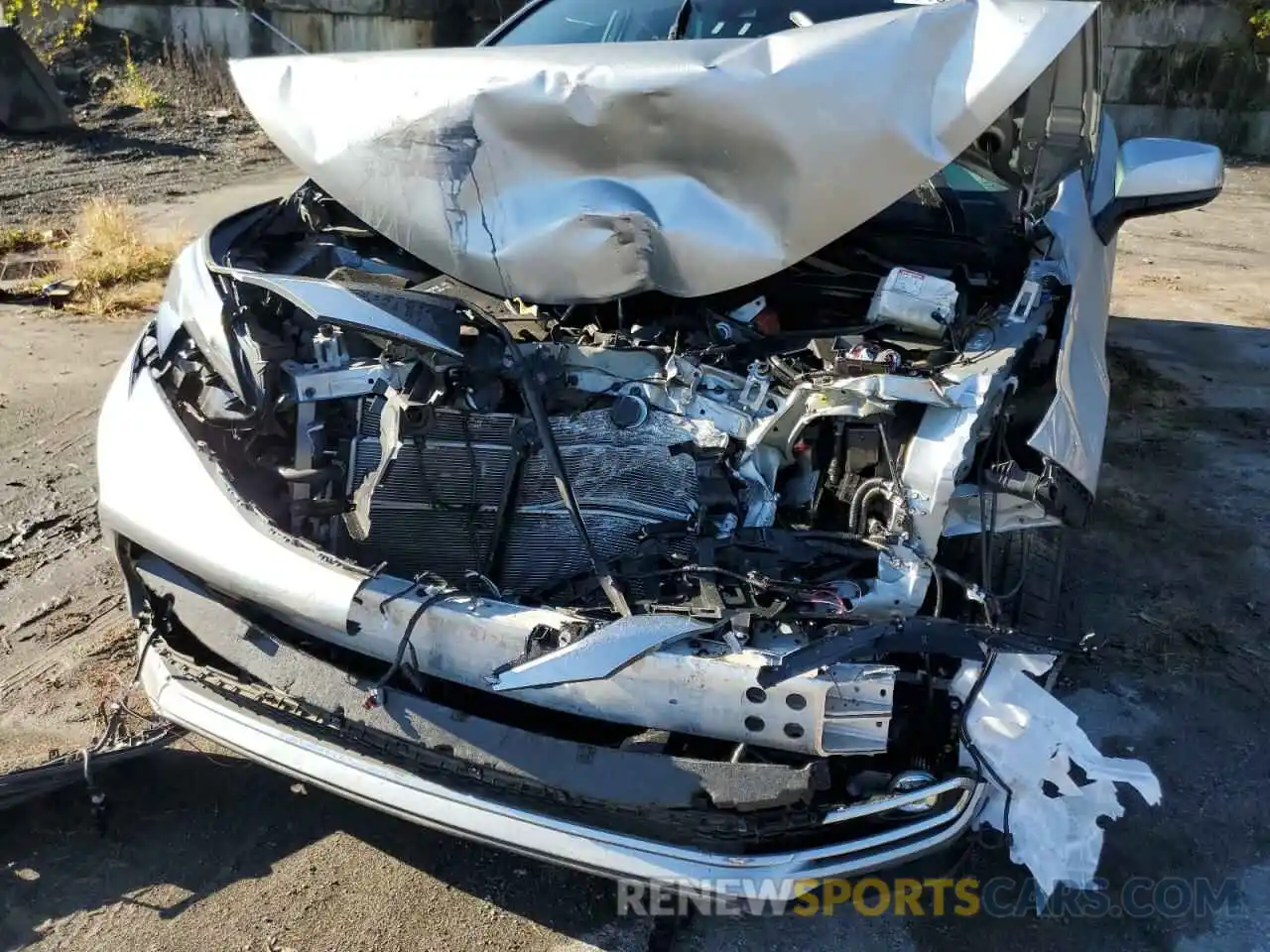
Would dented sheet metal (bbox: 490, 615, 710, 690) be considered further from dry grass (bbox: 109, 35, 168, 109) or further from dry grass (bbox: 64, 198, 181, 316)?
dry grass (bbox: 109, 35, 168, 109)

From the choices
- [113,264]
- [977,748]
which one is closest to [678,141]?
[977,748]

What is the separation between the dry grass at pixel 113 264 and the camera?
555cm

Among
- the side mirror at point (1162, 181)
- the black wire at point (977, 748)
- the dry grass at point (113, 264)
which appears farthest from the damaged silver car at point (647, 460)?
the dry grass at point (113, 264)

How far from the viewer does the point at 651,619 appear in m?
1.75

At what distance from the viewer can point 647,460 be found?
7.22 ft

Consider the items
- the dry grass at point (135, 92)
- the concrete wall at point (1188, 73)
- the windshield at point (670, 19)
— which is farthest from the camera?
the dry grass at point (135, 92)

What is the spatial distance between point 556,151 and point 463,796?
1.58 meters

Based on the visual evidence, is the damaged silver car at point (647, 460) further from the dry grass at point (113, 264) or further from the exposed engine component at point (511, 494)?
the dry grass at point (113, 264)

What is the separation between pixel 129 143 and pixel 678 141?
9937 mm

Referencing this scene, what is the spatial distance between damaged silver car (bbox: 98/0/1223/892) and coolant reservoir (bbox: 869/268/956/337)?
1 centimetres

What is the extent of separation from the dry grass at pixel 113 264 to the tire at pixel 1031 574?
501 cm

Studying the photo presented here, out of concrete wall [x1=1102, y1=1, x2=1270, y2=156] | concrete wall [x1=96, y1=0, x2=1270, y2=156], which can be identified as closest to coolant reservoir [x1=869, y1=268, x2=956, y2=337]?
concrete wall [x1=96, y1=0, x2=1270, y2=156]

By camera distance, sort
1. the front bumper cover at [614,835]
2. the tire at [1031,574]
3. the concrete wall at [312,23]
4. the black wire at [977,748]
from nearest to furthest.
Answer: the front bumper cover at [614,835] → the black wire at [977,748] → the tire at [1031,574] → the concrete wall at [312,23]

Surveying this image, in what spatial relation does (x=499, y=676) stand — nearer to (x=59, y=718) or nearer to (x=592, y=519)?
(x=592, y=519)
